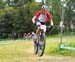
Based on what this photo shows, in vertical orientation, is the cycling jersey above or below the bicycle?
above

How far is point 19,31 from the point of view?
6312 cm

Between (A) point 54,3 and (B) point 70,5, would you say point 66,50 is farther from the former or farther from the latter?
(A) point 54,3

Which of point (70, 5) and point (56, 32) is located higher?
point (70, 5)

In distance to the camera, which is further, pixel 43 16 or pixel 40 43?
pixel 40 43

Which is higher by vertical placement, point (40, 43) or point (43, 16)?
point (43, 16)

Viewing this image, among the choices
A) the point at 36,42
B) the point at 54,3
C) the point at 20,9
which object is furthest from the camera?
the point at 20,9

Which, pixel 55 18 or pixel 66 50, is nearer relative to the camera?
pixel 66 50

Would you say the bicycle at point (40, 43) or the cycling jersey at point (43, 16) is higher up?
the cycling jersey at point (43, 16)

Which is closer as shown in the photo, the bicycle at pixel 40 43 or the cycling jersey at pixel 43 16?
the cycling jersey at pixel 43 16

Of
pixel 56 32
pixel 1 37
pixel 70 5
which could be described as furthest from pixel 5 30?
pixel 70 5

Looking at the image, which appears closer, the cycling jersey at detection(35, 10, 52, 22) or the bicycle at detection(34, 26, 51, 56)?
the cycling jersey at detection(35, 10, 52, 22)

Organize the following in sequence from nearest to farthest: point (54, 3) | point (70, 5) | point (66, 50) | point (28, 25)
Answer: point (66, 50) → point (70, 5) → point (54, 3) → point (28, 25)

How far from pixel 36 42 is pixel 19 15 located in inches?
1970

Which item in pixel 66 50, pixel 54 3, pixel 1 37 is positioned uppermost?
pixel 66 50
